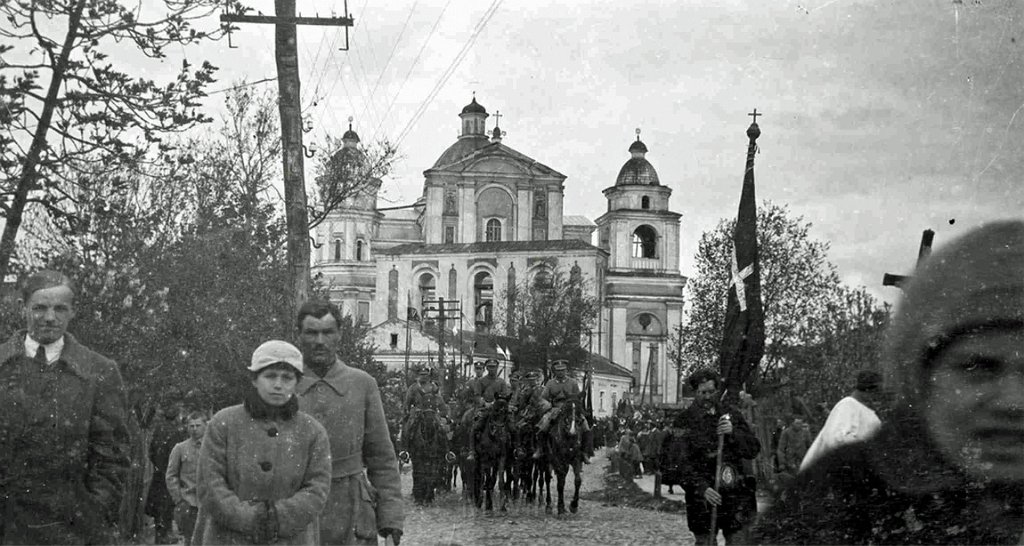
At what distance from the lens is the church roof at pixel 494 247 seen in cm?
9075

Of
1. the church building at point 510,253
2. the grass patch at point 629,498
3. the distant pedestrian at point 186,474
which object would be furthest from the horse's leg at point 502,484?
the church building at point 510,253

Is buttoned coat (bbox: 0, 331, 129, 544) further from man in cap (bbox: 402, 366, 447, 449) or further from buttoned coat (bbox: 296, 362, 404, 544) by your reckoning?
man in cap (bbox: 402, 366, 447, 449)

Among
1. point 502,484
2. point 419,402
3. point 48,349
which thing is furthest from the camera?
point 419,402

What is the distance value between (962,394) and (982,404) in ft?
0.10

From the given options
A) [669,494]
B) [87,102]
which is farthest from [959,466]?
[669,494]

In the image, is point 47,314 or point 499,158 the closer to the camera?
point 47,314

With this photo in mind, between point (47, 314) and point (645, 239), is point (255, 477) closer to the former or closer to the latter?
point (47, 314)

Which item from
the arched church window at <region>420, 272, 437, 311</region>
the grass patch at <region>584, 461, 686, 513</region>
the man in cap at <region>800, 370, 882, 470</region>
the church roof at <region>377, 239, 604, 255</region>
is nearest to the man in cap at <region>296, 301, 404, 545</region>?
the man in cap at <region>800, 370, 882, 470</region>

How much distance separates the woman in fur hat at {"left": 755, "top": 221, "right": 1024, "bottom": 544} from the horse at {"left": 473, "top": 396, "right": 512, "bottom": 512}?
58.0 ft

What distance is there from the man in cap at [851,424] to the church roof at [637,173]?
100154mm

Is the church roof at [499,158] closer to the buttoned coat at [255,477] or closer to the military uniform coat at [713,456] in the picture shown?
the military uniform coat at [713,456]

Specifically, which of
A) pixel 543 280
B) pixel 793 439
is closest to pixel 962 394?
pixel 793 439

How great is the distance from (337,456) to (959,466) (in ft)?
12.6

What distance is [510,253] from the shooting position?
3615 inches
